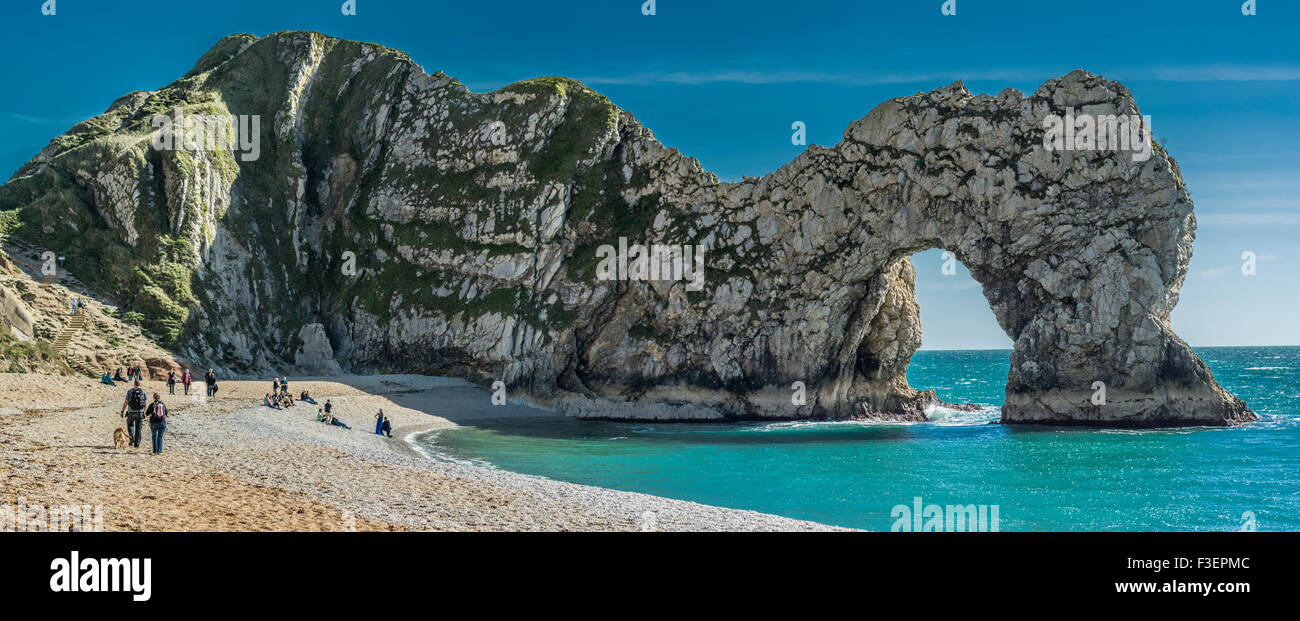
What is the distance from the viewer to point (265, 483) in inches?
742

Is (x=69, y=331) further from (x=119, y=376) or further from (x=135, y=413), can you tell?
(x=135, y=413)

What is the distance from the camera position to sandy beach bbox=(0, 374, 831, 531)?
1463 centimetres

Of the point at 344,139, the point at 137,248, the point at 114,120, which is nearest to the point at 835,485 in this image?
the point at 137,248

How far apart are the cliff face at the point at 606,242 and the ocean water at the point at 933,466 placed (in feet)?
19.4

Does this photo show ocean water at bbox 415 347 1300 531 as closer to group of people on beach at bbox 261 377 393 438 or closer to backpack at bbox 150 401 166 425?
group of people on beach at bbox 261 377 393 438

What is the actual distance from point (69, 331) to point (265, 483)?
3939cm

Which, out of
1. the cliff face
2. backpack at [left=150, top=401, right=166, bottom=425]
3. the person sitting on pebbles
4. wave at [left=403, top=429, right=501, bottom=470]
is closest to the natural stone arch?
the cliff face

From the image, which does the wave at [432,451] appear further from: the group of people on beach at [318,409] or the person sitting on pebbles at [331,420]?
the person sitting on pebbles at [331,420]

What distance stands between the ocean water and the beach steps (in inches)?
901

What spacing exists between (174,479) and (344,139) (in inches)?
2513

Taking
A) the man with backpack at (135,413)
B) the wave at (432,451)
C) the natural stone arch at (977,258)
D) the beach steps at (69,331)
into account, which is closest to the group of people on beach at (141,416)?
the man with backpack at (135,413)

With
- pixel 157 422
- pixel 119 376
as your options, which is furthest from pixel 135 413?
pixel 119 376

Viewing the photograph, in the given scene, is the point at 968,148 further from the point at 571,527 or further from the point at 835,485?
the point at 571,527

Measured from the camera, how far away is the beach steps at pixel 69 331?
45672mm
